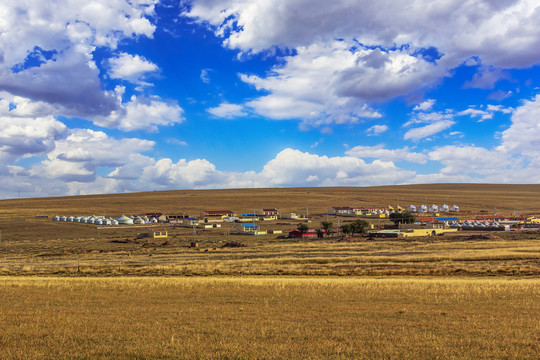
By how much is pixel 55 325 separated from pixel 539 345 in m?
15.1

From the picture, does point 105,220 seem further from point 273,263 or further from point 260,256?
point 273,263

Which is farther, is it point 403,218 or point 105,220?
point 105,220

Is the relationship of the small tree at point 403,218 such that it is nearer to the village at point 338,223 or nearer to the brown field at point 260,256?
the village at point 338,223

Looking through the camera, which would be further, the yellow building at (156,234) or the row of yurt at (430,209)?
the row of yurt at (430,209)

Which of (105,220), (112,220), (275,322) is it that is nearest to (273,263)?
(275,322)

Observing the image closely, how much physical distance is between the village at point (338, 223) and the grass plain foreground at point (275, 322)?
7198cm

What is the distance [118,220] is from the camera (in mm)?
139500

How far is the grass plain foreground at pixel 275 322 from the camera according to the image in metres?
11.6

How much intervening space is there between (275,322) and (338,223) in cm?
9815

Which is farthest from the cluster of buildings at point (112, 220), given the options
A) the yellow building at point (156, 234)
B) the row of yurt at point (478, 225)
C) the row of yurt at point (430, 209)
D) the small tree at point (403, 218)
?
the row of yurt at point (430, 209)

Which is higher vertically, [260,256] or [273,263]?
[273,263]

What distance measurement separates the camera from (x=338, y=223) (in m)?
112

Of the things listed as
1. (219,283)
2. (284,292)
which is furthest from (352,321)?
(219,283)

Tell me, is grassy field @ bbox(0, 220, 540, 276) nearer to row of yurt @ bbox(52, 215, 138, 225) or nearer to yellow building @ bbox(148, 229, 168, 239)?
yellow building @ bbox(148, 229, 168, 239)
